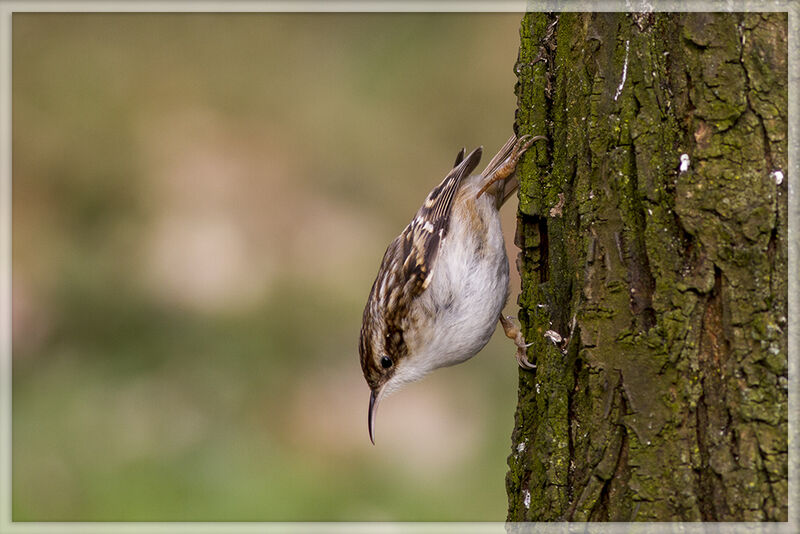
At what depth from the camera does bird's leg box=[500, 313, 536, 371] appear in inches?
106

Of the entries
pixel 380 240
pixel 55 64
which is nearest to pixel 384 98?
pixel 380 240

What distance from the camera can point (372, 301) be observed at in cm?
389

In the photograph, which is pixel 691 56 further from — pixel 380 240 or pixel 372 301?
pixel 380 240

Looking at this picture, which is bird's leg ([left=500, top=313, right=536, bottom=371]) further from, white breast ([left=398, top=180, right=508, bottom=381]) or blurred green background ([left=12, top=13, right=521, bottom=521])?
blurred green background ([left=12, top=13, right=521, bottom=521])

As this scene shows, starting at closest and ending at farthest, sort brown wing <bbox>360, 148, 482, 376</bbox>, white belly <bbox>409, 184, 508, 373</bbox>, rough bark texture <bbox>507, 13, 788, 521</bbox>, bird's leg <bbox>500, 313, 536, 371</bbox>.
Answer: rough bark texture <bbox>507, 13, 788, 521</bbox> < bird's leg <bbox>500, 313, 536, 371</bbox> < white belly <bbox>409, 184, 508, 373</bbox> < brown wing <bbox>360, 148, 482, 376</bbox>

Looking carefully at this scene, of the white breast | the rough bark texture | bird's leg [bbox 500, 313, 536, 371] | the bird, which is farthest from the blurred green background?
the rough bark texture

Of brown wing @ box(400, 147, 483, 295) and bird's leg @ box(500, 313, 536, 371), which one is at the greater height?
brown wing @ box(400, 147, 483, 295)

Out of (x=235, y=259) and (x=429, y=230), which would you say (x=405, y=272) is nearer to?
(x=429, y=230)

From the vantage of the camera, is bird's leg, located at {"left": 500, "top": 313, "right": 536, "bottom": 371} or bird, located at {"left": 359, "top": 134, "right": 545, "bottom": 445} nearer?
bird's leg, located at {"left": 500, "top": 313, "right": 536, "bottom": 371}

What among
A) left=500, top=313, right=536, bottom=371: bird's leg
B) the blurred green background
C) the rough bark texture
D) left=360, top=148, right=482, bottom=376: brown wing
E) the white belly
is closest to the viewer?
the rough bark texture

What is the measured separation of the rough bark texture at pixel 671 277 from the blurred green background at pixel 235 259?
2.98 meters

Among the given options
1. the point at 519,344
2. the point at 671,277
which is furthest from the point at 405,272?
the point at 671,277

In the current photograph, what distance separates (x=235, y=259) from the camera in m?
7.18

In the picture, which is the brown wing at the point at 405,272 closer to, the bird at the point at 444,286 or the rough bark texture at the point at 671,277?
the bird at the point at 444,286
